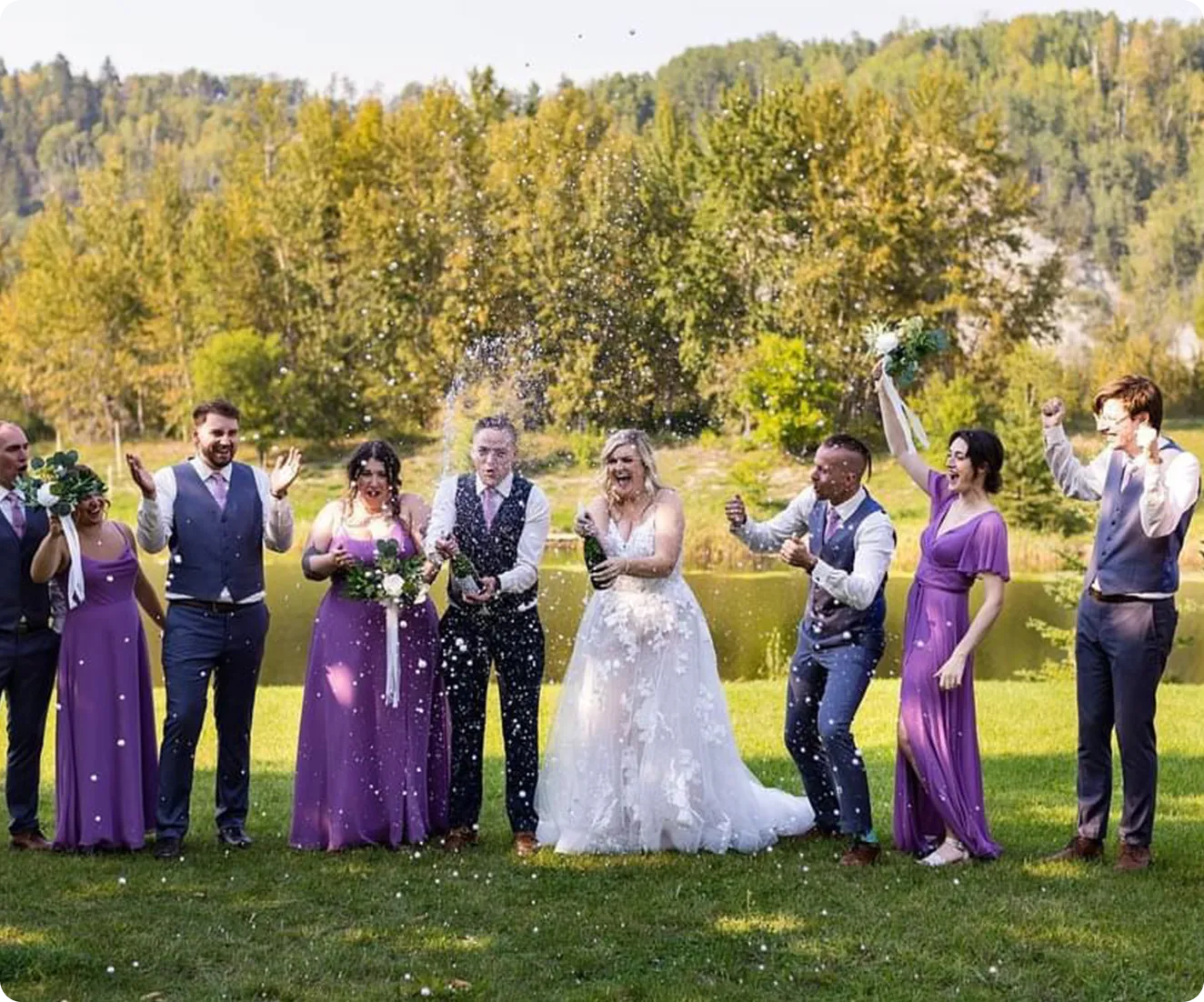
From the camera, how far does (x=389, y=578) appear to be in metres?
7.18

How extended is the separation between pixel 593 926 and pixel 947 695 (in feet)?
6.62

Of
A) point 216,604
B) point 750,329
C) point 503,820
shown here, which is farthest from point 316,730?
point 750,329

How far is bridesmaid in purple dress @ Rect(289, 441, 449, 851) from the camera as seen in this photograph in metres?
7.46

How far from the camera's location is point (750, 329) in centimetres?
4288

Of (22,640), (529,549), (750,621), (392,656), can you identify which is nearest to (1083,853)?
(529,549)

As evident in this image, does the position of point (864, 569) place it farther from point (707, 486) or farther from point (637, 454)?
point (707, 486)

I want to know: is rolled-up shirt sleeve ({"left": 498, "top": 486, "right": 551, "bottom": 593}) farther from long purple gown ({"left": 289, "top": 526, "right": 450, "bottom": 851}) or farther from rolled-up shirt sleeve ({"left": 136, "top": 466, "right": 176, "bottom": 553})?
rolled-up shirt sleeve ({"left": 136, "top": 466, "right": 176, "bottom": 553})

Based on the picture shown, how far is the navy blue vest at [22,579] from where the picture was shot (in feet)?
23.9

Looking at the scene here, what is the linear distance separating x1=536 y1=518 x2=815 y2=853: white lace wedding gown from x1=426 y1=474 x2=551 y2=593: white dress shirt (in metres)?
0.34

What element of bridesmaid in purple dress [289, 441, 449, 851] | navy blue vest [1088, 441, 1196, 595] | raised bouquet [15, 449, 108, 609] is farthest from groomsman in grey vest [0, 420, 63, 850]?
navy blue vest [1088, 441, 1196, 595]

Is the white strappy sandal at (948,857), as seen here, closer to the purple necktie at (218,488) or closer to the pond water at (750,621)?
the purple necktie at (218,488)

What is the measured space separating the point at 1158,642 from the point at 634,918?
2.55 meters

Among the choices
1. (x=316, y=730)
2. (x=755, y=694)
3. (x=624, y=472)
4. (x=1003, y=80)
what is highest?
(x=1003, y=80)

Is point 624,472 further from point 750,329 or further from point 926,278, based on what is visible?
point 926,278
